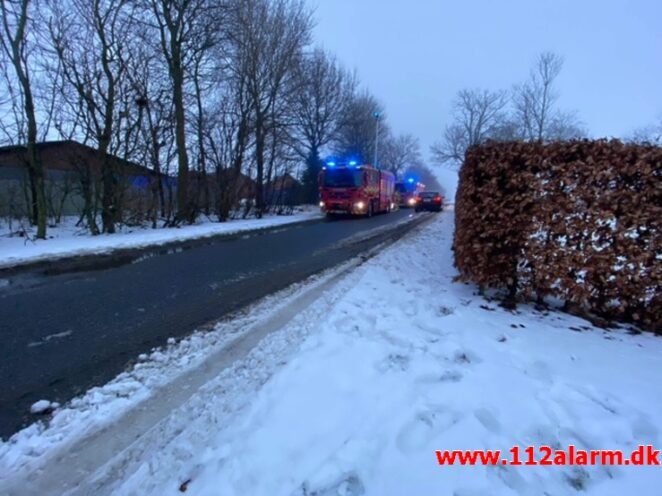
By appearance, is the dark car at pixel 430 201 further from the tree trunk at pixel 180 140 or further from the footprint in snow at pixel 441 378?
the footprint in snow at pixel 441 378

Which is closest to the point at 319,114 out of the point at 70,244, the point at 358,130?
the point at 358,130

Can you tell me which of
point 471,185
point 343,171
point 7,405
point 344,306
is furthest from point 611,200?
point 343,171

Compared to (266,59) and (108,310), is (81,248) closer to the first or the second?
(108,310)

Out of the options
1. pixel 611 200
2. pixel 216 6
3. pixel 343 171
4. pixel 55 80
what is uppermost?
pixel 216 6

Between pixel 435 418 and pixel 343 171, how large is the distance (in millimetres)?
19453

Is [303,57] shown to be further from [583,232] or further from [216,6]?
[583,232]

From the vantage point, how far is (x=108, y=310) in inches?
196

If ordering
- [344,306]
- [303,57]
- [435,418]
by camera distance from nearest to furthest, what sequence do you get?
[435,418]
[344,306]
[303,57]

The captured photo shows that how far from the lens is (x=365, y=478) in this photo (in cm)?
203

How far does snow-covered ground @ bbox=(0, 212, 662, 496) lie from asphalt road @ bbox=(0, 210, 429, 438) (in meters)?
0.47

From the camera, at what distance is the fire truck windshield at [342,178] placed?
20875 millimetres

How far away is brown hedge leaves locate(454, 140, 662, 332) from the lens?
13.6 ft

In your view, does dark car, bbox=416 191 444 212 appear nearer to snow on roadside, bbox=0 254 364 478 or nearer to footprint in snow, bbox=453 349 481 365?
snow on roadside, bbox=0 254 364 478

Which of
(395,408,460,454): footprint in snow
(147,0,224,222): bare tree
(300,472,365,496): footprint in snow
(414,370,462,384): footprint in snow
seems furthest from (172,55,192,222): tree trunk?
(300,472,365,496): footprint in snow
